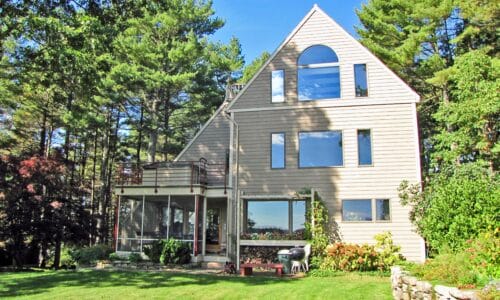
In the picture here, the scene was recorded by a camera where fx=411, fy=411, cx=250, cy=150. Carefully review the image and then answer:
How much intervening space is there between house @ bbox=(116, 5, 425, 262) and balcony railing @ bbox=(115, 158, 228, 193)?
0.16 ft

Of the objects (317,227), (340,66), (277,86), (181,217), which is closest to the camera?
(317,227)

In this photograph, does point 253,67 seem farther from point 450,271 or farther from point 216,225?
point 450,271

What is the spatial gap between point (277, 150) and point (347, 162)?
272cm

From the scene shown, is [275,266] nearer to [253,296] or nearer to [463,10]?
[253,296]

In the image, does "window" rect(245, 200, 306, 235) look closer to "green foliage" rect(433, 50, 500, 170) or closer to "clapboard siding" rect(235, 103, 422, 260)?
"clapboard siding" rect(235, 103, 422, 260)

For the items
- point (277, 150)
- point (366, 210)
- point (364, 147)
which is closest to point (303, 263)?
point (366, 210)

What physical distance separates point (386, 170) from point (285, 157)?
3.75 m

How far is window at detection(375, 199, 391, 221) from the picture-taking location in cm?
1455

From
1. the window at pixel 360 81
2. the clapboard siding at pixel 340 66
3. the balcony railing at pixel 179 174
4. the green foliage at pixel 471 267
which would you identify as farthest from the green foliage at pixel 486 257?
the balcony railing at pixel 179 174

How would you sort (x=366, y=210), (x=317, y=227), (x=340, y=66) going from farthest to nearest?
(x=340, y=66)
(x=366, y=210)
(x=317, y=227)

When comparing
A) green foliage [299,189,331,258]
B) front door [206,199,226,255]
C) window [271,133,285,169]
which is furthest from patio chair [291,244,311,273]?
front door [206,199,226,255]

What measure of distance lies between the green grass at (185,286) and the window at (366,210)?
2771 millimetres

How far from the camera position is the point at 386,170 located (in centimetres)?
1486

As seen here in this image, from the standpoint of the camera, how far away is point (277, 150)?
16125 mm
